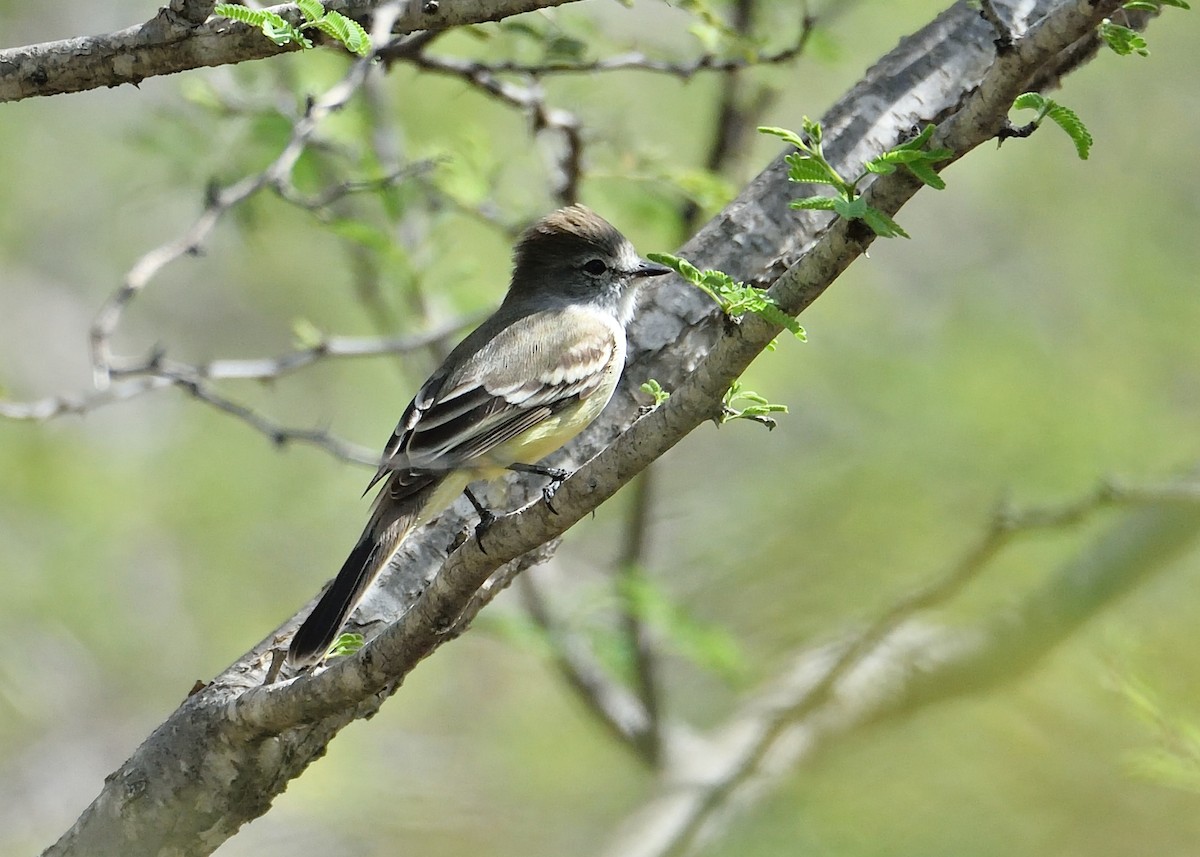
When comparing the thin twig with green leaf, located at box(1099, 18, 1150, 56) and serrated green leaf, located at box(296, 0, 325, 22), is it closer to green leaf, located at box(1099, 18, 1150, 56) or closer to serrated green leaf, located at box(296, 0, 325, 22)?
serrated green leaf, located at box(296, 0, 325, 22)

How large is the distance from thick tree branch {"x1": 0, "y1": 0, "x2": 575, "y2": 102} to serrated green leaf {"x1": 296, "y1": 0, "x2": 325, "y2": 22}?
0.14 metres

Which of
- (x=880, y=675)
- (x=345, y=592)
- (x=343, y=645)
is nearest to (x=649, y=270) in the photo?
(x=345, y=592)

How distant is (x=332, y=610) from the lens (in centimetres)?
372

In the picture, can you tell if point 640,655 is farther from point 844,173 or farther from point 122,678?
point 122,678

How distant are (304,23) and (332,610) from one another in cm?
170

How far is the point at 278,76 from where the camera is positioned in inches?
277

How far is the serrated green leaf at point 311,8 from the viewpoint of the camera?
2832 mm

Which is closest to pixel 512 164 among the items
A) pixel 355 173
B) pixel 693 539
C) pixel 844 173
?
pixel 355 173

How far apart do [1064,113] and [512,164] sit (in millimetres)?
5076

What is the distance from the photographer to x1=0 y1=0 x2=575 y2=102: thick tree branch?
3.01 metres

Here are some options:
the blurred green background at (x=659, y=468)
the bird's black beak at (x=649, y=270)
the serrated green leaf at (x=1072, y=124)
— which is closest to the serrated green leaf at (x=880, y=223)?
the serrated green leaf at (x=1072, y=124)

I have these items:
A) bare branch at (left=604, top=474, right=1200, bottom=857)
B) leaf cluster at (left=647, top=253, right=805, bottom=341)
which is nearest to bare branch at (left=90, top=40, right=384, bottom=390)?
leaf cluster at (left=647, top=253, right=805, bottom=341)

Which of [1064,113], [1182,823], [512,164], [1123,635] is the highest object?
[512,164]

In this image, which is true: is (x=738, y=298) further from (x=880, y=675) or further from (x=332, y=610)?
(x=880, y=675)
